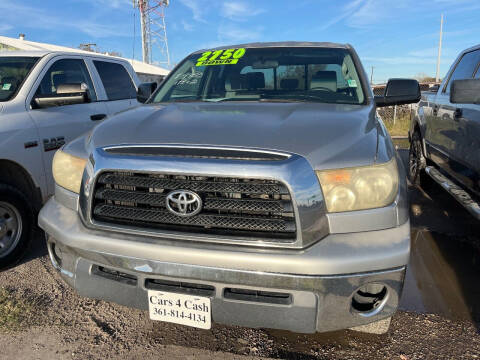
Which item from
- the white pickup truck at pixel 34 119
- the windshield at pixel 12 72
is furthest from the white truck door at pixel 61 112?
the windshield at pixel 12 72

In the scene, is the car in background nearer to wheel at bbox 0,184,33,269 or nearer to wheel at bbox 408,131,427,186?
wheel at bbox 408,131,427,186

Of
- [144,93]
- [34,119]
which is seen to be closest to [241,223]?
[144,93]

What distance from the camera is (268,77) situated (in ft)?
9.86

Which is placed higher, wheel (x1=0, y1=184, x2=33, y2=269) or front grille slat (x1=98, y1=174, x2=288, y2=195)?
front grille slat (x1=98, y1=174, x2=288, y2=195)

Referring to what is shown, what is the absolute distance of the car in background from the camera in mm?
3158

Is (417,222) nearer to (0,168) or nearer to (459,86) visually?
(459,86)

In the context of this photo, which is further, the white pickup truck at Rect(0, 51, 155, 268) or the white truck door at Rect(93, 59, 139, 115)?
the white truck door at Rect(93, 59, 139, 115)

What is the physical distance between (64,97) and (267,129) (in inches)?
98.7

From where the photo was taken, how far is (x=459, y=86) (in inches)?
116

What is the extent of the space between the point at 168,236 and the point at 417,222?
3.52 meters

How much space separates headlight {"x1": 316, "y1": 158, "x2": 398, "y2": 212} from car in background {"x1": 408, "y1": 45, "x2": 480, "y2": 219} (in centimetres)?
169

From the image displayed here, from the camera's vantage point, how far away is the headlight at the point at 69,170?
203cm

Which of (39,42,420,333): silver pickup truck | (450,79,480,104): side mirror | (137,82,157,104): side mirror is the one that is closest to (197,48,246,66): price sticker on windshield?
(137,82,157,104): side mirror

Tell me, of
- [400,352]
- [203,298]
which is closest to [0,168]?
[203,298]
